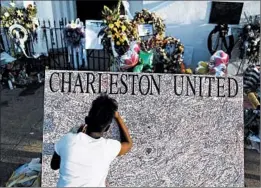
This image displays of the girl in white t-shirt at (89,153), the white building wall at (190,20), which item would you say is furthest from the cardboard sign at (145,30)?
the girl in white t-shirt at (89,153)

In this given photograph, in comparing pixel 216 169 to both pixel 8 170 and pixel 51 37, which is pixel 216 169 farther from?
pixel 51 37

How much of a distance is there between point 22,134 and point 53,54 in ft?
7.73

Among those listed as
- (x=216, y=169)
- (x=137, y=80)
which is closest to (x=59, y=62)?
(x=137, y=80)

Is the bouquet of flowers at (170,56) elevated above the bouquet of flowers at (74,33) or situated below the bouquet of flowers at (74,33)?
below

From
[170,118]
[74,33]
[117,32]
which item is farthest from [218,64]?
[74,33]

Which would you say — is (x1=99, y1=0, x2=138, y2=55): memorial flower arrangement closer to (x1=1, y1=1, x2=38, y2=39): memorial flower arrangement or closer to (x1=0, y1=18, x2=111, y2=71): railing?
(x1=0, y1=18, x2=111, y2=71): railing

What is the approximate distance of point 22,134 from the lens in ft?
16.9

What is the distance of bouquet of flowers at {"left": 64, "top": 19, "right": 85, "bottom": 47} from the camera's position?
6.14m

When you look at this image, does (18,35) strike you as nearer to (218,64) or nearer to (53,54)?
(53,54)

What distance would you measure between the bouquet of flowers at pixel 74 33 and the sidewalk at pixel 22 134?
1.06 m

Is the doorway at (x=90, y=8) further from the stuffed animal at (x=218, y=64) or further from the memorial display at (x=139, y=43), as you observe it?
the stuffed animal at (x=218, y=64)

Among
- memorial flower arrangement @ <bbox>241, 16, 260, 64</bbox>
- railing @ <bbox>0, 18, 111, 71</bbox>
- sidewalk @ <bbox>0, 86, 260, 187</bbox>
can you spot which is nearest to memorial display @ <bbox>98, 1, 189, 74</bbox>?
railing @ <bbox>0, 18, 111, 71</bbox>

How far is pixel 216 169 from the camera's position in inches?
125

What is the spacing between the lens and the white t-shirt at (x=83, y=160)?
2.35m
